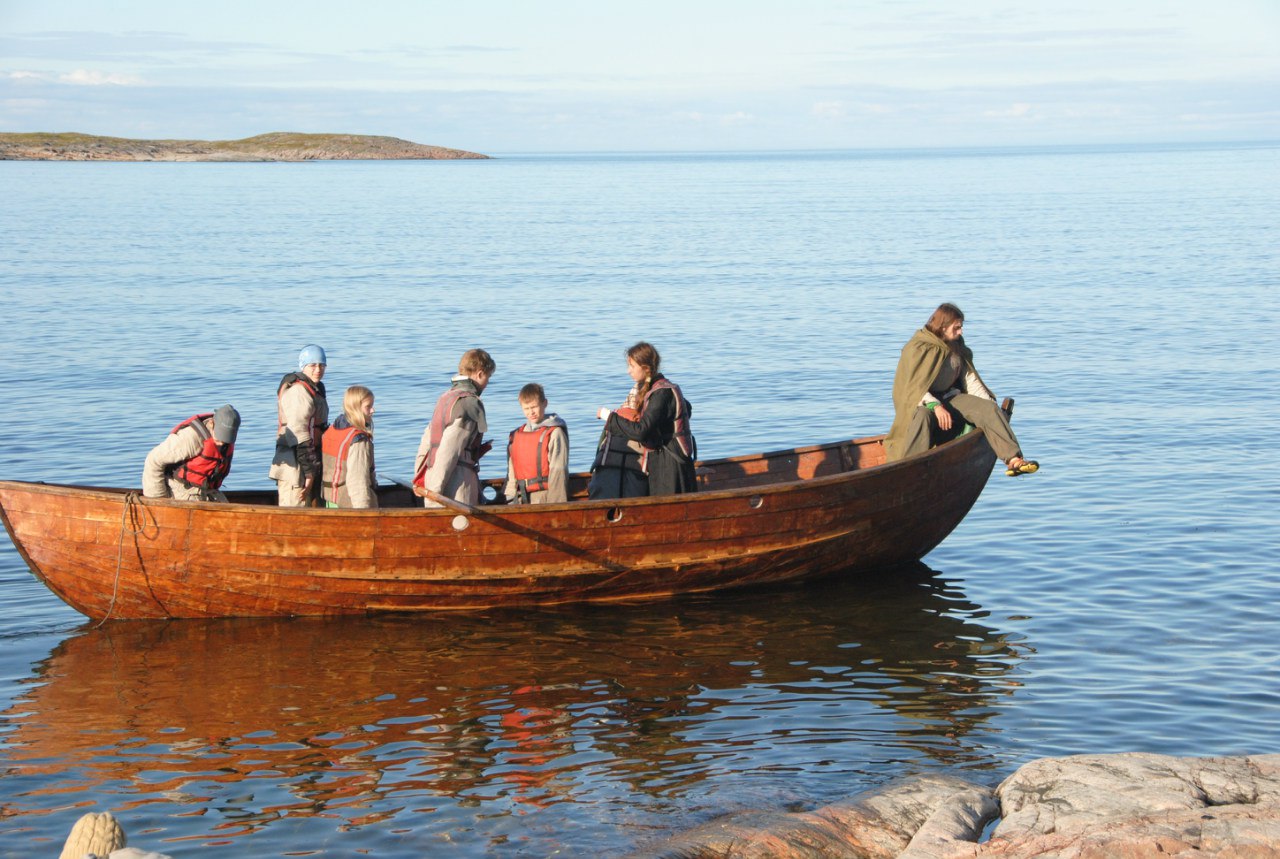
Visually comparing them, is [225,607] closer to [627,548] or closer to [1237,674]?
[627,548]

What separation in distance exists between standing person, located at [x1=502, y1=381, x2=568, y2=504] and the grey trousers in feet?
10.6

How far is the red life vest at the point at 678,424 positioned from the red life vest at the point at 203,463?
3.20 m

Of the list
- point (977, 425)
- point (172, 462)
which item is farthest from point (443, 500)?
point (977, 425)

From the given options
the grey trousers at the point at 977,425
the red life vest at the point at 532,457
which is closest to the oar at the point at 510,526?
the red life vest at the point at 532,457

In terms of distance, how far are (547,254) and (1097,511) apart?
34.6 m

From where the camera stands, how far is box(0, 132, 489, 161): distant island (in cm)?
14862

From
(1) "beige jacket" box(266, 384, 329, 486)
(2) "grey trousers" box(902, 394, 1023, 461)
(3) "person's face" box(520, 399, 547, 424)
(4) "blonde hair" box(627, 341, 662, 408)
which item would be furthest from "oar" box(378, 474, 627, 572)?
(2) "grey trousers" box(902, 394, 1023, 461)

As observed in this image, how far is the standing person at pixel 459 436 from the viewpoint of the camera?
10289mm

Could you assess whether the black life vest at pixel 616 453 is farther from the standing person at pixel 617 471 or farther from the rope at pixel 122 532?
the rope at pixel 122 532

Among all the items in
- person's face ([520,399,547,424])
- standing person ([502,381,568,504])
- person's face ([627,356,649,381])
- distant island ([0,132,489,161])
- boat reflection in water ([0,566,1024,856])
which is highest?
distant island ([0,132,489,161])

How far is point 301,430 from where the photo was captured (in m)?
10.5

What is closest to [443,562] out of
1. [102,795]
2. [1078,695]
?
[102,795]

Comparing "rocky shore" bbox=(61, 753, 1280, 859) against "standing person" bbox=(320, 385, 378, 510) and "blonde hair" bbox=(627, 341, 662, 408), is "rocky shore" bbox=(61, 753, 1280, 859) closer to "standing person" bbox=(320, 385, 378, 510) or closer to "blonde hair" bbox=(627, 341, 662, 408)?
"blonde hair" bbox=(627, 341, 662, 408)

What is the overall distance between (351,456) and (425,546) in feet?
3.00
